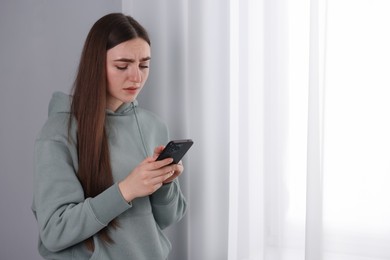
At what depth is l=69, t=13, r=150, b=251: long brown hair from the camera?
1.31m

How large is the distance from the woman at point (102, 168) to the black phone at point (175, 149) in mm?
17

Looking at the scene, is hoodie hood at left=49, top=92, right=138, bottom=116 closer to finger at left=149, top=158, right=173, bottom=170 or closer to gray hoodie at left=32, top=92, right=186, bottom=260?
gray hoodie at left=32, top=92, right=186, bottom=260

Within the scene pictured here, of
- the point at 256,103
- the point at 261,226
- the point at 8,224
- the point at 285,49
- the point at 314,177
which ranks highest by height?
the point at 285,49

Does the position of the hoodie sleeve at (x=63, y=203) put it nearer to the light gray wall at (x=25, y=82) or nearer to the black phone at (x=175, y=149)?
the black phone at (x=175, y=149)

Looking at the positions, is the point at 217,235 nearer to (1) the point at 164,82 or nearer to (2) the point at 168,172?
(2) the point at 168,172

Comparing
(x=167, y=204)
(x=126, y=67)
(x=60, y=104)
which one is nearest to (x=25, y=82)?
(x=60, y=104)

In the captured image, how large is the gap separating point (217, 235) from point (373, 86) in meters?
0.64

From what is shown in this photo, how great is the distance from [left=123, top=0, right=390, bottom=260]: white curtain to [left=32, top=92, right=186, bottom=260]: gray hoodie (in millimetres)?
126

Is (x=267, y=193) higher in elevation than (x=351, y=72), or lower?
lower

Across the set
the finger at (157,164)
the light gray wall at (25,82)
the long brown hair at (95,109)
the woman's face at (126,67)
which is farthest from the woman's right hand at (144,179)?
the light gray wall at (25,82)

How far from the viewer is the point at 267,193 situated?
1394 millimetres

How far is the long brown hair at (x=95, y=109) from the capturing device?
131cm

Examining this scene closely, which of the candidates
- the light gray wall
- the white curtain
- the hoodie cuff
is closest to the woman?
the hoodie cuff

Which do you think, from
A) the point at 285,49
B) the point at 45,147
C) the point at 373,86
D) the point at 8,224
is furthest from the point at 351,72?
the point at 8,224
